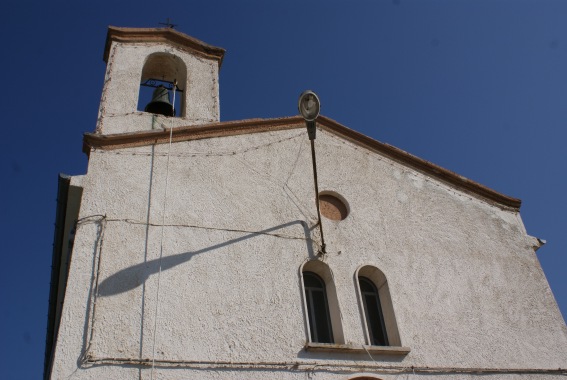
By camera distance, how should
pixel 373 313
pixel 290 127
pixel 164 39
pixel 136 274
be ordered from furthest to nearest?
pixel 164 39 → pixel 290 127 → pixel 373 313 → pixel 136 274

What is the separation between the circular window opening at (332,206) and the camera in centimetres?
876

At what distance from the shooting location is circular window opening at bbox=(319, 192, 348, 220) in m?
8.76

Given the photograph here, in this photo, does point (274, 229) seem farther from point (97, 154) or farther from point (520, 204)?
point (520, 204)

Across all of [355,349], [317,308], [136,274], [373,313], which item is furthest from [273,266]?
[136,274]

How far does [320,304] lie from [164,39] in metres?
6.25

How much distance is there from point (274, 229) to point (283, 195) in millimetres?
678

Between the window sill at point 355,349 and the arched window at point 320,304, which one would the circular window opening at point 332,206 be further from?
the window sill at point 355,349

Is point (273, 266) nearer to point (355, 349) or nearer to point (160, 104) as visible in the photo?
point (355, 349)

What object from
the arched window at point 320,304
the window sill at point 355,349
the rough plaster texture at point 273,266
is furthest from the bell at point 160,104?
the window sill at point 355,349

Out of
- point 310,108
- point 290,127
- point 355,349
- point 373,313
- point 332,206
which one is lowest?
point 355,349

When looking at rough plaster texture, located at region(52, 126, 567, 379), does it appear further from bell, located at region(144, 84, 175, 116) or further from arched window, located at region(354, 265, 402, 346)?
bell, located at region(144, 84, 175, 116)

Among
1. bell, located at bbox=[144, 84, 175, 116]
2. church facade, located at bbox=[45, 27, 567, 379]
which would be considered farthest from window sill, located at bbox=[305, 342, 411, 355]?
bell, located at bbox=[144, 84, 175, 116]

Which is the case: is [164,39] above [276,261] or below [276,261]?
above

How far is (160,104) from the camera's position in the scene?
35.0 ft
